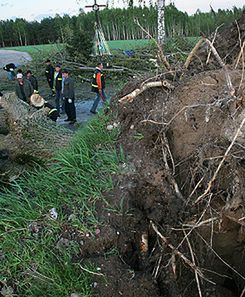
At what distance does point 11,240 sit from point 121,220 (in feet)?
3.25

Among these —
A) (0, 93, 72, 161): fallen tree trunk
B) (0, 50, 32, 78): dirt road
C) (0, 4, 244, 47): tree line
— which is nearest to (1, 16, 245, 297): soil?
(0, 93, 72, 161): fallen tree trunk

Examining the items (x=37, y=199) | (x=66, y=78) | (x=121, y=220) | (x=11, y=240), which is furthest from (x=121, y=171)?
(x=66, y=78)

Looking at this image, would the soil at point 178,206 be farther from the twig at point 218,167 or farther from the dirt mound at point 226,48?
the dirt mound at point 226,48

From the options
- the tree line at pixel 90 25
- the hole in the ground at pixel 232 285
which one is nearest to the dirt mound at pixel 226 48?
the hole in the ground at pixel 232 285

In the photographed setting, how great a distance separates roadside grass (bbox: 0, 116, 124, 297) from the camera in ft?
10.7

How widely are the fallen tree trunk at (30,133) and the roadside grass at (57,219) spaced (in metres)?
1.47

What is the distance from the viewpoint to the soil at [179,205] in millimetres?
3410

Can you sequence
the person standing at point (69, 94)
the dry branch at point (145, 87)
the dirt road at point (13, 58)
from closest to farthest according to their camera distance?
1. the dry branch at point (145, 87)
2. the person standing at point (69, 94)
3. the dirt road at point (13, 58)

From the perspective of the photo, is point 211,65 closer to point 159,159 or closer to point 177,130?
point 177,130

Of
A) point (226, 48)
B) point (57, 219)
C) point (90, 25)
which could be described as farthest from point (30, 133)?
point (90, 25)

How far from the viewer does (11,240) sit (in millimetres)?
3549

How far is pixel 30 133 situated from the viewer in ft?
20.9

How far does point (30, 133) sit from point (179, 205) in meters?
3.48

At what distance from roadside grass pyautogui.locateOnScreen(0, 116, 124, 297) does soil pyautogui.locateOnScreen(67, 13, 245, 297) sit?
0.13 metres
